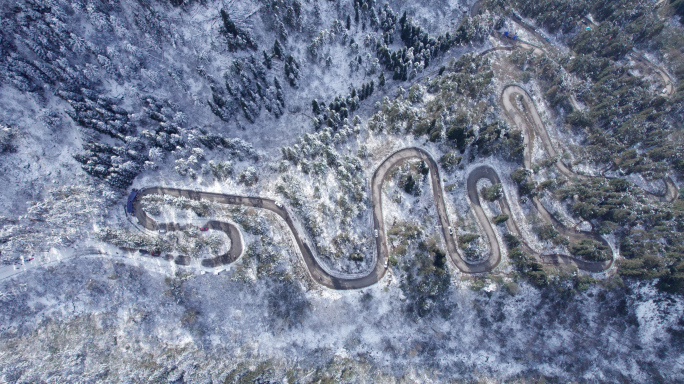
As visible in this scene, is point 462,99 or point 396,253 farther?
point 462,99

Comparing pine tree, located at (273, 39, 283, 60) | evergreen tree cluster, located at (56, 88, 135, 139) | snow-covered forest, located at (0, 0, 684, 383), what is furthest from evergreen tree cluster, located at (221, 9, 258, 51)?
evergreen tree cluster, located at (56, 88, 135, 139)

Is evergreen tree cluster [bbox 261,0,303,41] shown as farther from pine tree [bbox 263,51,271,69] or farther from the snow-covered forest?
pine tree [bbox 263,51,271,69]

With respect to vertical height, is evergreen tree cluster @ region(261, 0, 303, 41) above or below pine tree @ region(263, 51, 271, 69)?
above

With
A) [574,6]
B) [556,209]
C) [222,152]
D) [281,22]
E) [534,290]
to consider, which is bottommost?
[534,290]

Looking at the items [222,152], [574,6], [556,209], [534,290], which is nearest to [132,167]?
[222,152]

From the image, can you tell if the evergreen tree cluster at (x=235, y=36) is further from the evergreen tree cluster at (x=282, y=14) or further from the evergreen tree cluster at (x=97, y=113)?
the evergreen tree cluster at (x=97, y=113)

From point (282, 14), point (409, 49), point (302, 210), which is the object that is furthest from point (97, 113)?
point (409, 49)

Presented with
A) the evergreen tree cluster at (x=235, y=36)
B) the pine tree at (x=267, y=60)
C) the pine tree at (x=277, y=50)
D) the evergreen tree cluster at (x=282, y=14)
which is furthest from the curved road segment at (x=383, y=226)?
the evergreen tree cluster at (x=282, y=14)

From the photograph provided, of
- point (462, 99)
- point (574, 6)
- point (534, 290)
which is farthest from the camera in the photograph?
point (574, 6)

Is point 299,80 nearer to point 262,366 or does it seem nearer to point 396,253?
point 396,253
